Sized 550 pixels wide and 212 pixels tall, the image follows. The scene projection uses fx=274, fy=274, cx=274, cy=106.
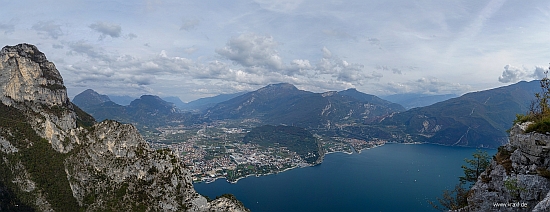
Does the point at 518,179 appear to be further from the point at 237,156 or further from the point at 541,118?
the point at 237,156

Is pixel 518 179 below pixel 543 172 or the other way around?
below

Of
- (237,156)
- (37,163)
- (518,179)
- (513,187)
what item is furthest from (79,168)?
(237,156)

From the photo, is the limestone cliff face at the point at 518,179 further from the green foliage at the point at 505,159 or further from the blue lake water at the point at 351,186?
the blue lake water at the point at 351,186

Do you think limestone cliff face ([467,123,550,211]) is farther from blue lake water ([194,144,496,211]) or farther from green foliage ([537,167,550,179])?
blue lake water ([194,144,496,211])

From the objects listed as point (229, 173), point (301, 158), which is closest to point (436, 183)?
point (301, 158)

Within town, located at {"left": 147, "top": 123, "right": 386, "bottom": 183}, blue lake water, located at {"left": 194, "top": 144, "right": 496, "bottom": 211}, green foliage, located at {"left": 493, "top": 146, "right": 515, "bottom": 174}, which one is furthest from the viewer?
town, located at {"left": 147, "top": 123, "right": 386, "bottom": 183}

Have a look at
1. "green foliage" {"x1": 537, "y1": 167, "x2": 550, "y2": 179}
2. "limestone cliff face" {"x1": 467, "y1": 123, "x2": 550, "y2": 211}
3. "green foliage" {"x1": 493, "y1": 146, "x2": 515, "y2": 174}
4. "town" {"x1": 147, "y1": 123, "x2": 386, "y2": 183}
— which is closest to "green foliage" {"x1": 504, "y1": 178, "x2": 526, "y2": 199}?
"limestone cliff face" {"x1": 467, "y1": 123, "x2": 550, "y2": 211}
